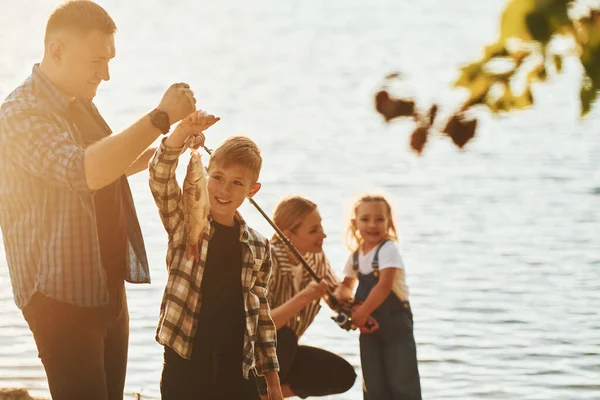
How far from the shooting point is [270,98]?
27016 mm

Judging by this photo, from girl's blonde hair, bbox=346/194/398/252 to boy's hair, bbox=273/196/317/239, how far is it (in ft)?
1.38

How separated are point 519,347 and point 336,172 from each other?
27.5 ft

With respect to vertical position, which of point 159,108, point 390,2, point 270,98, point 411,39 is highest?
point 390,2

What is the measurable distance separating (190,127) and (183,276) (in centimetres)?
64

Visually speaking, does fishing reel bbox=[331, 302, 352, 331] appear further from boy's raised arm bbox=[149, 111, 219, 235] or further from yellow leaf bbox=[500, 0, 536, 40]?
yellow leaf bbox=[500, 0, 536, 40]

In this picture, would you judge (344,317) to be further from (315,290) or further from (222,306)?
(222,306)

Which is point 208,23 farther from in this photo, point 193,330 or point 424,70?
point 193,330

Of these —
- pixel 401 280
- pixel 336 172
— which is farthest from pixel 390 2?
pixel 401 280

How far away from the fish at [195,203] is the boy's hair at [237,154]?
0.29 m

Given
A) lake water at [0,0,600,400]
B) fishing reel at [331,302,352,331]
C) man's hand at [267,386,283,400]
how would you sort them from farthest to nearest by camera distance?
lake water at [0,0,600,400], fishing reel at [331,302,352,331], man's hand at [267,386,283,400]

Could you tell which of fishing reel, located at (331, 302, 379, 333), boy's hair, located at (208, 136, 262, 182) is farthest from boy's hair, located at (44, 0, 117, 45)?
fishing reel, located at (331, 302, 379, 333)

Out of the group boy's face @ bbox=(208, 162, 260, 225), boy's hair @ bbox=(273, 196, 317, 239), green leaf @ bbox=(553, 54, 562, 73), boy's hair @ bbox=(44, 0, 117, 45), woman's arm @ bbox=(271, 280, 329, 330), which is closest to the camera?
green leaf @ bbox=(553, 54, 562, 73)

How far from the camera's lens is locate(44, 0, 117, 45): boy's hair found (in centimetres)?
435

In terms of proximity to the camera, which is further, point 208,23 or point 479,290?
point 208,23
